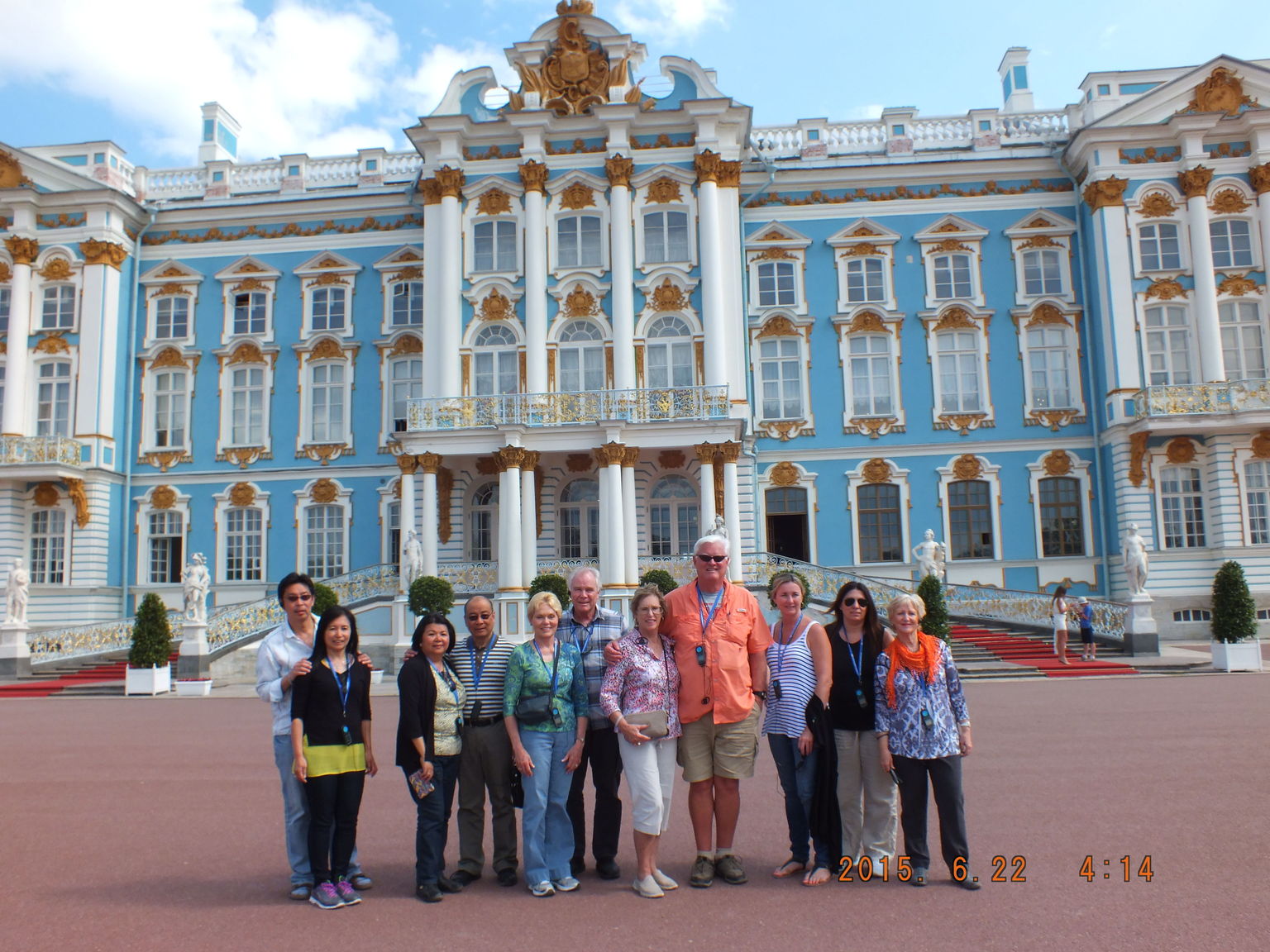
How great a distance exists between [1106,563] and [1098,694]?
495 inches

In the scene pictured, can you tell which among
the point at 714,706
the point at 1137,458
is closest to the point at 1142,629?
the point at 1137,458

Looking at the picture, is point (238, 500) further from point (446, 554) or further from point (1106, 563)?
point (1106, 563)

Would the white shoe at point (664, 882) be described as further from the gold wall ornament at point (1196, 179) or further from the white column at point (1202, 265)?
the gold wall ornament at point (1196, 179)

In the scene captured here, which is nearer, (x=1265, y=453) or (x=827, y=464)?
(x=1265, y=453)

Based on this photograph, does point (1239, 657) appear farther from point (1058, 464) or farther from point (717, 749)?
point (717, 749)

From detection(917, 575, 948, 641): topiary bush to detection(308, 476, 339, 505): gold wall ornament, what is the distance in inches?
652

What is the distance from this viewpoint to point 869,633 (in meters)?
6.34

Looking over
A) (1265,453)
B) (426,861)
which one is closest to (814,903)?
(426,861)

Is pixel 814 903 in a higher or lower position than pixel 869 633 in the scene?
lower

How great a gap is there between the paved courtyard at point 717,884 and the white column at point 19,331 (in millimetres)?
20500

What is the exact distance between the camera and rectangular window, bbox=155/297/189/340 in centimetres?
3050

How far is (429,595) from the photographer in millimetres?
23328

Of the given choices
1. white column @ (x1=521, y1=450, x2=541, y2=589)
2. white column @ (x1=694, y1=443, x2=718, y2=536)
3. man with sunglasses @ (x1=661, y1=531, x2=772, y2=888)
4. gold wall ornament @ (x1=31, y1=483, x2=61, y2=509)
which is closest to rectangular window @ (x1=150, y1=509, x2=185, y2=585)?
gold wall ornament @ (x1=31, y1=483, x2=61, y2=509)

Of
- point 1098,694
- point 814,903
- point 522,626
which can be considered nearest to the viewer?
point 814,903
